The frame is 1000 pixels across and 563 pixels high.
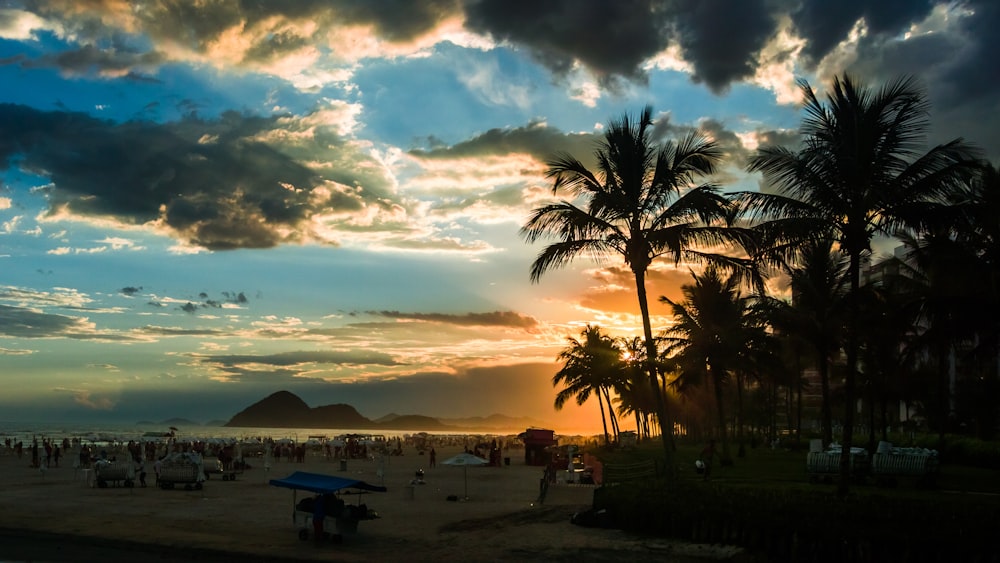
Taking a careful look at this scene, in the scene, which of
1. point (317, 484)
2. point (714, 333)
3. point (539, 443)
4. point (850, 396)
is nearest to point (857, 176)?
point (850, 396)

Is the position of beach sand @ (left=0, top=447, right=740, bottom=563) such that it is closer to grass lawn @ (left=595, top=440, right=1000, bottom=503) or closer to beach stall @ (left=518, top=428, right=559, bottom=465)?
grass lawn @ (left=595, top=440, right=1000, bottom=503)

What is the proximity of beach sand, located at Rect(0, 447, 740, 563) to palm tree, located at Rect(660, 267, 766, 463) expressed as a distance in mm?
15226

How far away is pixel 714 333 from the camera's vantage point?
136 feet

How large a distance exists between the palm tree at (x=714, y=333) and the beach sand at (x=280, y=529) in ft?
50.0

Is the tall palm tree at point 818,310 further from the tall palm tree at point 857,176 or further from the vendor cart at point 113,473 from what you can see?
the vendor cart at point 113,473

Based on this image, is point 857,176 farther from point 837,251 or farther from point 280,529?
point 280,529

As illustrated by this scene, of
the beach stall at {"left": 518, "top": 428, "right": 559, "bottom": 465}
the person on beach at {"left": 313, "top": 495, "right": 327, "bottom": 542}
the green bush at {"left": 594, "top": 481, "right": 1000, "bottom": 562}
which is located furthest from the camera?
the beach stall at {"left": 518, "top": 428, "right": 559, "bottom": 465}

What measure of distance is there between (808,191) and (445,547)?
11.7 meters

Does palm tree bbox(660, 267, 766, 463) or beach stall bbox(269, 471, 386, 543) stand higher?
palm tree bbox(660, 267, 766, 463)

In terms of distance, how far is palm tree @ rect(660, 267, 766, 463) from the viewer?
41281 millimetres

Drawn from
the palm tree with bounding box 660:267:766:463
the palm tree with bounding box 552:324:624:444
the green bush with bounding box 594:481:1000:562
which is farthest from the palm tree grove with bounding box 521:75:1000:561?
the palm tree with bounding box 552:324:624:444

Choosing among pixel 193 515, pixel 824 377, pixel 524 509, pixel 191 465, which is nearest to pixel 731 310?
pixel 824 377

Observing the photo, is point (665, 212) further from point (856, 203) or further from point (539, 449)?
point (539, 449)

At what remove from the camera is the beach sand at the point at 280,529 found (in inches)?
601
